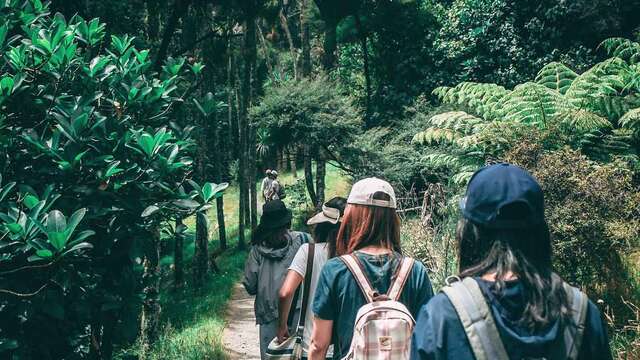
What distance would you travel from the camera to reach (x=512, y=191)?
200 cm

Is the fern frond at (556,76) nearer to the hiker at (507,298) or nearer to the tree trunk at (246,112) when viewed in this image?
the tree trunk at (246,112)

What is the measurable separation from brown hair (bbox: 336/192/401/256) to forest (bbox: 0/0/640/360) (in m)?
1.51

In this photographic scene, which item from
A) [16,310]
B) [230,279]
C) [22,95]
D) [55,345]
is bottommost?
[230,279]

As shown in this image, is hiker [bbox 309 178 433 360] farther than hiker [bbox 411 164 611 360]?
Yes

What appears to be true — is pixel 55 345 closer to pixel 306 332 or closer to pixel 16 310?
pixel 16 310

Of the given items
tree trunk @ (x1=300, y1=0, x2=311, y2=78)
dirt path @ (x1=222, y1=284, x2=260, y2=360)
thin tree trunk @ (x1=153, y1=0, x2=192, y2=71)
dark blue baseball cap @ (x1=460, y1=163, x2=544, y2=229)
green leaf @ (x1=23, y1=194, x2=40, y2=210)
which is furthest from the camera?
tree trunk @ (x1=300, y1=0, x2=311, y2=78)

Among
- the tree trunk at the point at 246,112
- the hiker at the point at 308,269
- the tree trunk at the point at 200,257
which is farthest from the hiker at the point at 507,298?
the tree trunk at the point at 246,112

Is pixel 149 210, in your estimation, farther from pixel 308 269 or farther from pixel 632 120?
pixel 632 120

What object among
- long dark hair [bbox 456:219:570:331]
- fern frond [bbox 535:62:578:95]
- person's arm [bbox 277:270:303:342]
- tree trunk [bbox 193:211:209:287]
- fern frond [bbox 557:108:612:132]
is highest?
fern frond [bbox 535:62:578:95]

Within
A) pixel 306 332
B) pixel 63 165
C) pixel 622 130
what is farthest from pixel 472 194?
pixel 622 130

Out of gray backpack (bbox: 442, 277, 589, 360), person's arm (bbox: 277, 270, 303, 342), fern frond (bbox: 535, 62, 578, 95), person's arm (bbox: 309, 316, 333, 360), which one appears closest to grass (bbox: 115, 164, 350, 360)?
person's arm (bbox: 277, 270, 303, 342)

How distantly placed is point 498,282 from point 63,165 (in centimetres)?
301

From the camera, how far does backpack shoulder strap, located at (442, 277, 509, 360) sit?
1.88m

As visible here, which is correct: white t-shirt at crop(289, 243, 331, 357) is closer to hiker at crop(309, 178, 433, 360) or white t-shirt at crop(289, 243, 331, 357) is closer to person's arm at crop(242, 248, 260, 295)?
hiker at crop(309, 178, 433, 360)
